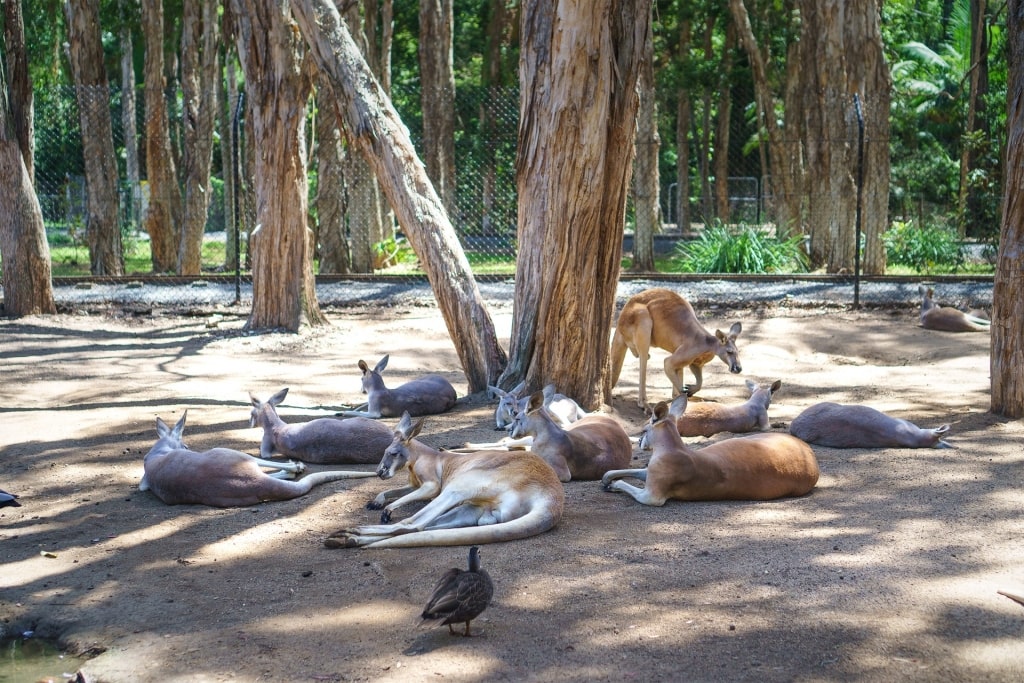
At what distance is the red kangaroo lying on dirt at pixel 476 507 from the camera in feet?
16.1

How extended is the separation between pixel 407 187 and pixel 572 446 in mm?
3617

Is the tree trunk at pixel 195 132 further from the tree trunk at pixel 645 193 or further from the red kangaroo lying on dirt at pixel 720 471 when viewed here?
the red kangaroo lying on dirt at pixel 720 471

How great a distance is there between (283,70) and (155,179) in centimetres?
868

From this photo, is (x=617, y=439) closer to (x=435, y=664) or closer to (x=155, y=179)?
(x=435, y=664)

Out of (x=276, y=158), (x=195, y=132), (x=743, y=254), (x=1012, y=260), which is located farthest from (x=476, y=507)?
(x=195, y=132)

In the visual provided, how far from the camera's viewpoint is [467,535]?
4879mm

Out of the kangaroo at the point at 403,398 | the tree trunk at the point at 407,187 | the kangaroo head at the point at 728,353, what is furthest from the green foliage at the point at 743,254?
the kangaroo at the point at 403,398

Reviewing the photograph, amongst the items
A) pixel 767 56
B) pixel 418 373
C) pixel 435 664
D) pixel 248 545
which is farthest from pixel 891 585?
pixel 767 56

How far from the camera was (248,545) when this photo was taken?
506 cm

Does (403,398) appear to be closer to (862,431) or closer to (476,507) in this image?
(476,507)

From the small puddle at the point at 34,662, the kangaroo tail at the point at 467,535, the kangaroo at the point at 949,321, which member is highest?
the kangaroo at the point at 949,321

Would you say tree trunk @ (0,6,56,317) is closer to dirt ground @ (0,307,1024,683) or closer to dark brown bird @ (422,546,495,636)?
dirt ground @ (0,307,1024,683)

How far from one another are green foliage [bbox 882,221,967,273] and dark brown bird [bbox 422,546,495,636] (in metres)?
16.6

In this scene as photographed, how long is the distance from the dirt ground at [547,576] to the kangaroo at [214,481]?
78mm
